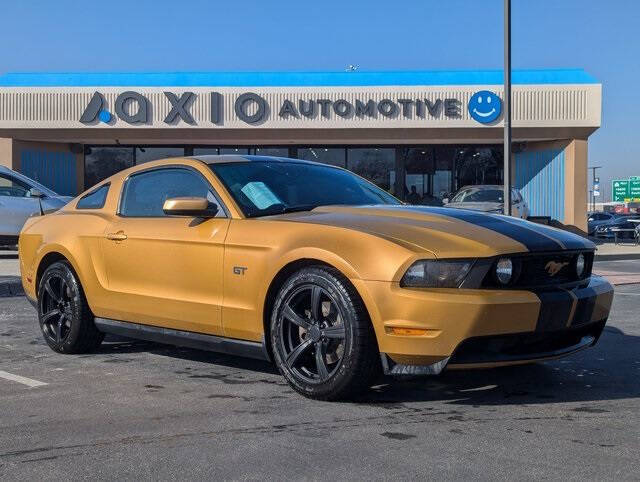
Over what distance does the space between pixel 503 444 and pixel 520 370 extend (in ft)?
5.95

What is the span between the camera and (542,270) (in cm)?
436

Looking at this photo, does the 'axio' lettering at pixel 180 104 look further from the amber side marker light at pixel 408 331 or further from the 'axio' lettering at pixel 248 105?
the amber side marker light at pixel 408 331

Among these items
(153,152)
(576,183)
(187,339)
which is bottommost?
(187,339)

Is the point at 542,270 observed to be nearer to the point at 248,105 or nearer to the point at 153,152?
the point at 248,105

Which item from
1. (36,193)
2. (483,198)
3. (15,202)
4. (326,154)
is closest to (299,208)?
(36,193)

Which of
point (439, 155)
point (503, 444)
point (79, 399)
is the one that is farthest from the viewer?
point (439, 155)

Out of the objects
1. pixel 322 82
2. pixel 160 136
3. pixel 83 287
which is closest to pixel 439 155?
pixel 322 82

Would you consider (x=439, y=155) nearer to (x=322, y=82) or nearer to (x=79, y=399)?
(x=322, y=82)

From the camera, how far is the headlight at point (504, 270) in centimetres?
418

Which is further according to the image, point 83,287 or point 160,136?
point 160,136

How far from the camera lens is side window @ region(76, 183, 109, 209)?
6.13 m

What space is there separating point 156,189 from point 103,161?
2226 cm

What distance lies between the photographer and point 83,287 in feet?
19.4

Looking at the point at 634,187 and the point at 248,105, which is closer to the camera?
the point at 248,105
